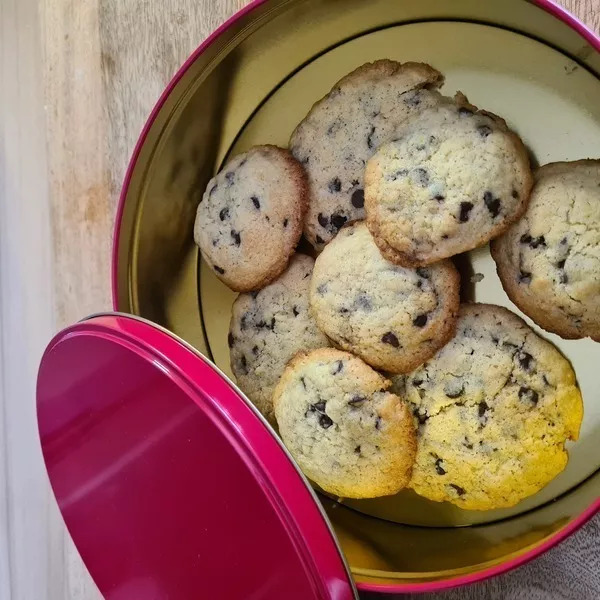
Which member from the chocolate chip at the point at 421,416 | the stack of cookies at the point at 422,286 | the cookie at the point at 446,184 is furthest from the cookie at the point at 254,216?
the chocolate chip at the point at 421,416

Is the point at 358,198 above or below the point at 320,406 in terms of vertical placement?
above

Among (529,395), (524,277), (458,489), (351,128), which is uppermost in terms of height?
(351,128)

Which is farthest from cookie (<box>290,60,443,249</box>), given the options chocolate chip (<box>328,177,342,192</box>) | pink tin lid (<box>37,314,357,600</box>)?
pink tin lid (<box>37,314,357,600</box>)

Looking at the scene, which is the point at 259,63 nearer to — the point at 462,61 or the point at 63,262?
the point at 462,61

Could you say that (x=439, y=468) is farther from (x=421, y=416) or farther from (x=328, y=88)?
(x=328, y=88)

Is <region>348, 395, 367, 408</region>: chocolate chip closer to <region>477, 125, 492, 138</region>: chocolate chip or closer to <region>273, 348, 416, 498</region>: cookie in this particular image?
<region>273, 348, 416, 498</region>: cookie

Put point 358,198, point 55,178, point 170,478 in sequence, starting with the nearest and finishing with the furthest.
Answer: point 170,478 → point 358,198 → point 55,178

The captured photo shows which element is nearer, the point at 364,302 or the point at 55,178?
the point at 364,302

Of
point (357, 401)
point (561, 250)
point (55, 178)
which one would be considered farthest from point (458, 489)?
point (55, 178)
